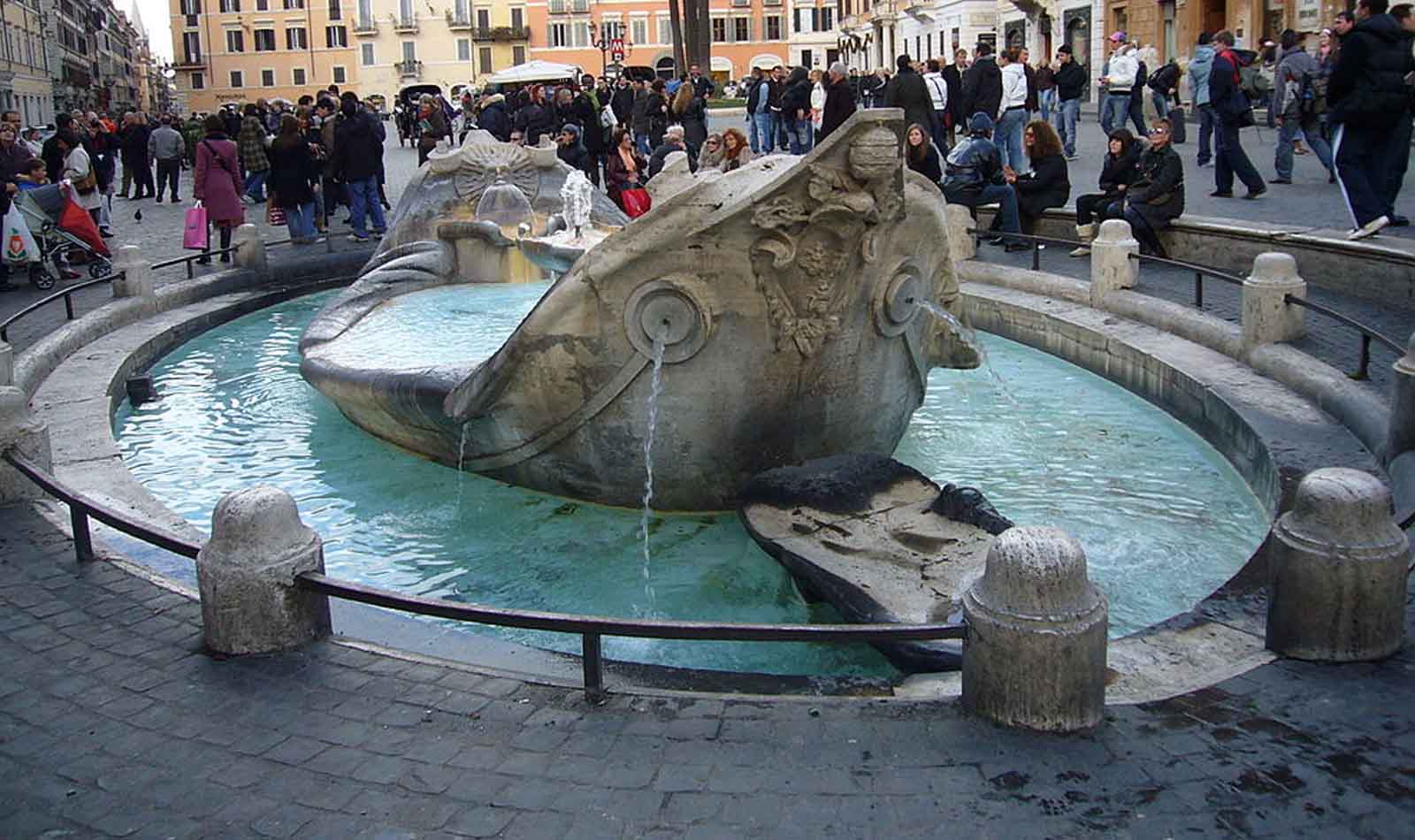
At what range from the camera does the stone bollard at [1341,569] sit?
4.30 m

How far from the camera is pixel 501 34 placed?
302 feet

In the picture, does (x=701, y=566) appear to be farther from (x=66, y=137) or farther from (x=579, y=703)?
(x=66, y=137)

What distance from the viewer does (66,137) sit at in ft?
57.0

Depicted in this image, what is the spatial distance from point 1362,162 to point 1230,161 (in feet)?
13.2

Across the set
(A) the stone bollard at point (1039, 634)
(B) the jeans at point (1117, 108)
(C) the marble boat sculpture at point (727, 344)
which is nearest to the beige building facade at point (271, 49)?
(B) the jeans at point (1117, 108)

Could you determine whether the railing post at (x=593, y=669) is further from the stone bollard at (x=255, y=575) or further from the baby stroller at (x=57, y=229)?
the baby stroller at (x=57, y=229)

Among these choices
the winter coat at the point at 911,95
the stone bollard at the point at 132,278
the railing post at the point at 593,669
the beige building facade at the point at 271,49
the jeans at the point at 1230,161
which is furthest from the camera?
the beige building facade at the point at 271,49

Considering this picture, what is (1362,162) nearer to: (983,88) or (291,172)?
(983,88)

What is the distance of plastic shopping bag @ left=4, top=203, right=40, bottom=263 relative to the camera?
1341 centimetres

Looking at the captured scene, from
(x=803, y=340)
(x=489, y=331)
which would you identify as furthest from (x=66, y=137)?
(x=803, y=340)

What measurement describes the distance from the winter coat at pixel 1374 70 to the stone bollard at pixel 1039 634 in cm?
801

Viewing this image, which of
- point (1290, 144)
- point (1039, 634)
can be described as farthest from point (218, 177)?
point (1039, 634)

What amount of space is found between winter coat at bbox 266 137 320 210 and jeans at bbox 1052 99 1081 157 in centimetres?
1079

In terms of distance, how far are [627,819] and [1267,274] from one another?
656 cm
